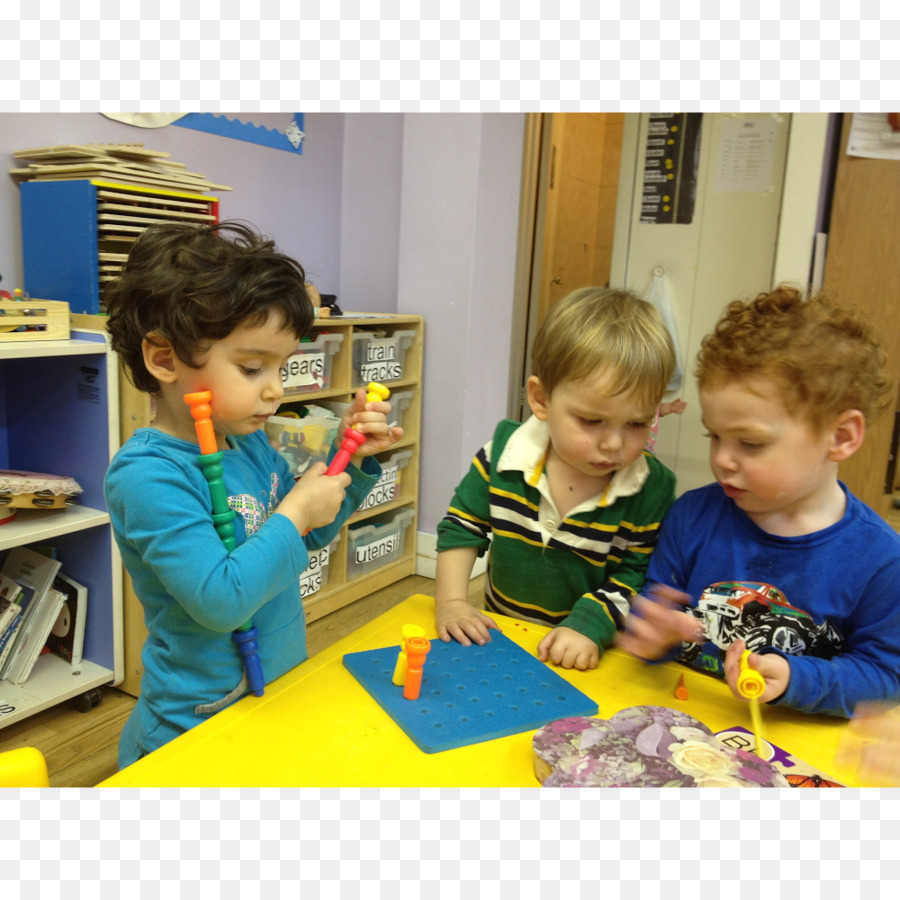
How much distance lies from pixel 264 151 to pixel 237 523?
1.99 metres

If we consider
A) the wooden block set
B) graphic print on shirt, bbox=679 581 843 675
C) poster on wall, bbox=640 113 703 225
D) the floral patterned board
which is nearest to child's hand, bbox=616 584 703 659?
graphic print on shirt, bbox=679 581 843 675

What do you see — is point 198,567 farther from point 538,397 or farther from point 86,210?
point 86,210

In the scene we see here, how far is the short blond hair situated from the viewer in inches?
35.9

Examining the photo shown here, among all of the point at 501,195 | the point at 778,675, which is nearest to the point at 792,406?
the point at 778,675

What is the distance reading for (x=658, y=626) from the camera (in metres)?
0.82

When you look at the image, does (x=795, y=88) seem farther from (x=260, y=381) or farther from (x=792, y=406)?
(x=260, y=381)

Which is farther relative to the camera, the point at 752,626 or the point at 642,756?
the point at 752,626

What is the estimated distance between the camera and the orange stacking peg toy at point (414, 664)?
716mm

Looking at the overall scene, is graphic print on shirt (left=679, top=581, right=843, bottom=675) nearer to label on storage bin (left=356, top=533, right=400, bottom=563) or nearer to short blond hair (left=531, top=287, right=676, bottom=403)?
short blond hair (left=531, top=287, right=676, bottom=403)

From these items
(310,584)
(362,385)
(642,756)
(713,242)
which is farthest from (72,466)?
(713,242)

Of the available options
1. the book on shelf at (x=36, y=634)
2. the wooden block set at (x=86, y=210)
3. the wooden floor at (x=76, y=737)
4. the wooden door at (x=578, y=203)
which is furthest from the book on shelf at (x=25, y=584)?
the wooden door at (x=578, y=203)

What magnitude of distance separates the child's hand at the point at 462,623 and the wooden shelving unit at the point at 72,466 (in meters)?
1.08

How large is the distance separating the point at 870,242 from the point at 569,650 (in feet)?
6.54

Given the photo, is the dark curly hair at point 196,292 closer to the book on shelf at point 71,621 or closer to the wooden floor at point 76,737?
the wooden floor at point 76,737
